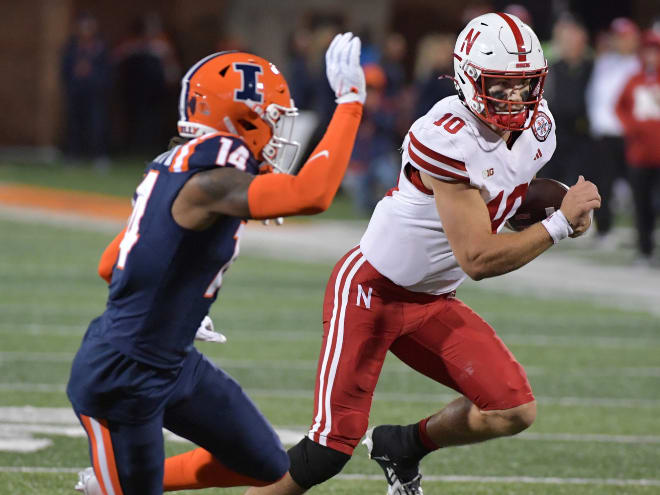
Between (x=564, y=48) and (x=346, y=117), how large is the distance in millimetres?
9457

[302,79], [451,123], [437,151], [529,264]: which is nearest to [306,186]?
[437,151]

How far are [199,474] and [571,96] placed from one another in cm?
Answer: 911

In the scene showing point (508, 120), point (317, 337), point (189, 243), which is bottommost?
point (317, 337)

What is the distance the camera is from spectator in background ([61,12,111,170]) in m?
19.4

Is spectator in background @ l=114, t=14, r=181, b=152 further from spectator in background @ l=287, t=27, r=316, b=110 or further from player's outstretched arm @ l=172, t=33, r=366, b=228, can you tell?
player's outstretched arm @ l=172, t=33, r=366, b=228

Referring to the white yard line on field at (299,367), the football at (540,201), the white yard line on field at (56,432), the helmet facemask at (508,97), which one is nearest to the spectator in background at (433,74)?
the white yard line on field at (299,367)

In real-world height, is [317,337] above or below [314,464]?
below

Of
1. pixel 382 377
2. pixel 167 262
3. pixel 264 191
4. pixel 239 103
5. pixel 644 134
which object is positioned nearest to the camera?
pixel 264 191

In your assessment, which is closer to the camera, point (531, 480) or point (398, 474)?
point (398, 474)

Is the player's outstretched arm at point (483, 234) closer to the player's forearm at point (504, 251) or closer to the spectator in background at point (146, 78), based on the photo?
the player's forearm at point (504, 251)

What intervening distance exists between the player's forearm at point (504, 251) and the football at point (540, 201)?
0.48m

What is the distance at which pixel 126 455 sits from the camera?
3.66 m

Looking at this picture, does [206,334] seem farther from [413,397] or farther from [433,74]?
[433,74]

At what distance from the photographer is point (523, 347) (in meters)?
8.00
